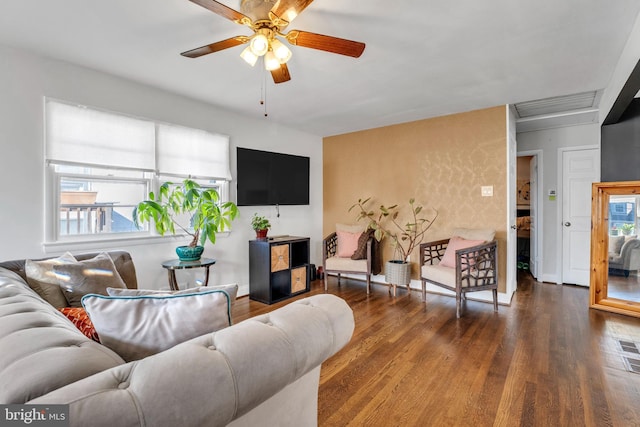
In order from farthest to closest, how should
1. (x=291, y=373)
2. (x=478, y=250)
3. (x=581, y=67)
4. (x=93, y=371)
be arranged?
(x=478, y=250)
(x=581, y=67)
(x=291, y=373)
(x=93, y=371)

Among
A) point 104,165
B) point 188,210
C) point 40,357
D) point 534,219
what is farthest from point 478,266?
point 104,165

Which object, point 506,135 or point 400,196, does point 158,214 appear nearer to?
point 400,196

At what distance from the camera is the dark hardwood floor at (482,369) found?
1.80 meters

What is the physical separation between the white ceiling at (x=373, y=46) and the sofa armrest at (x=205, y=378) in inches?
76.6

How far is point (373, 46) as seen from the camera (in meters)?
2.40

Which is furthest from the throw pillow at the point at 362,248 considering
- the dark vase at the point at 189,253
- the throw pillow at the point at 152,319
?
the throw pillow at the point at 152,319

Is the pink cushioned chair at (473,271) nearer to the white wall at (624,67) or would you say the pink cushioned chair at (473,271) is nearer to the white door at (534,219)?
the white wall at (624,67)

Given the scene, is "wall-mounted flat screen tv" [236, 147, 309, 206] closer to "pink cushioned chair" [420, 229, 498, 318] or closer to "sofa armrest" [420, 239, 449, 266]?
"sofa armrest" [420, 239, 449, 266]

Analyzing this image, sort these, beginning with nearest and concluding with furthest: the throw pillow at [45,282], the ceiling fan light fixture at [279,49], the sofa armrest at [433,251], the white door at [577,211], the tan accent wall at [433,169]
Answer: the throw pillow at [45,282] → the ceiling fan light fixture at [279,49] → the tan accent wall at [433,169] → the sofa armrest at [433,251] → the white door at [577,211]

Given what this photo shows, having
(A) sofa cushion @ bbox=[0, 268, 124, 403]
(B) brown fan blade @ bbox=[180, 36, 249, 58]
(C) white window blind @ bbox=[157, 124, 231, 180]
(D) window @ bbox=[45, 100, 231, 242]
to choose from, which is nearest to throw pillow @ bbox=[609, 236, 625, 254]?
(B) brown fan blade @ bbox=[180, 36, 249, 58]

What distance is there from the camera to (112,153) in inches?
116

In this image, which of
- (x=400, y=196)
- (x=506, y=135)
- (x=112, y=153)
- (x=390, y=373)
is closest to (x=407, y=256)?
(x=400, y=196)

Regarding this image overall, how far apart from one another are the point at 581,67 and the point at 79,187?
4702 millimetres

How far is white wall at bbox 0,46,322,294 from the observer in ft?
7.97
